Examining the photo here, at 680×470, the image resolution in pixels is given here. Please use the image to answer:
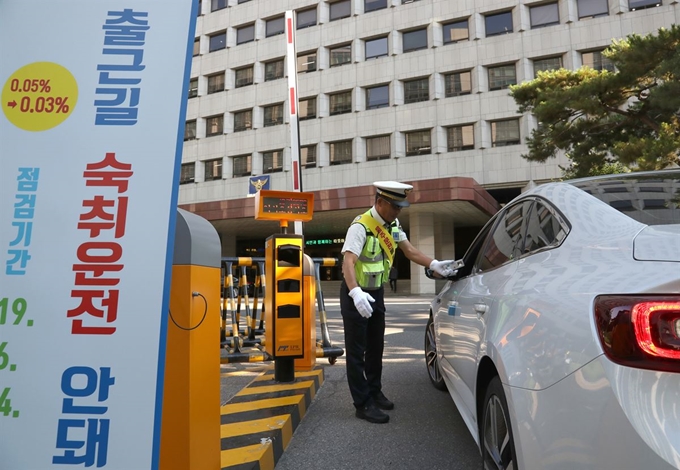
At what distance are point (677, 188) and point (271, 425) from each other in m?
2.66

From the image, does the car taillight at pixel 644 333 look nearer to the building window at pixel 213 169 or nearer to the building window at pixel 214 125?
the building window at pixel 213 169

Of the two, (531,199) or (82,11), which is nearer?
(82,11)

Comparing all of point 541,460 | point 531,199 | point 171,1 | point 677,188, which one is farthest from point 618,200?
point 171,1

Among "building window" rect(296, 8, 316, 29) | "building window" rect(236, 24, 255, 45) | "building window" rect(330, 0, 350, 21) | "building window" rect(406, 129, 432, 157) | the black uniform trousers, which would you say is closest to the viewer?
the black uniform trousers

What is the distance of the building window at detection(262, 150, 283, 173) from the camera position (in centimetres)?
3105

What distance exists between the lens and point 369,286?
3.85m

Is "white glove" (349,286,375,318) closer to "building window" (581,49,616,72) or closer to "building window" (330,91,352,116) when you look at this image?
"building window" (581,49,616,72)

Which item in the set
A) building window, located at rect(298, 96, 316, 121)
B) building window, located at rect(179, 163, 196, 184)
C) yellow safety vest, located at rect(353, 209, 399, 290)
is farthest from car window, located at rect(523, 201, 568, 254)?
building window, located at rect(179, 163, 196, 184)

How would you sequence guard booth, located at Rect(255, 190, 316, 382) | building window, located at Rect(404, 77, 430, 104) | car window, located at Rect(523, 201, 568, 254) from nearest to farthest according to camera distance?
car window, located at Rect(523, 201, 568, 254) → guard booth, located at Rect(255, 190, 316, 382) → building window, located at Rect(404, 77, 430, 104)

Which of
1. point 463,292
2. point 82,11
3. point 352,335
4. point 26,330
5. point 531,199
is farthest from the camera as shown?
point 352,335

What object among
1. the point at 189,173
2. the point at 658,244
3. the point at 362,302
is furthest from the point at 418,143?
the point at 658,244

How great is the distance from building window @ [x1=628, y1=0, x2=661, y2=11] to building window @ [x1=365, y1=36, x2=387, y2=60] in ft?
42.0

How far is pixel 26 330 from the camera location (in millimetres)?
1752

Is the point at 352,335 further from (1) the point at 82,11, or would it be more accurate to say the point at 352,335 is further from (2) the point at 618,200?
(1) the point at 82,11
